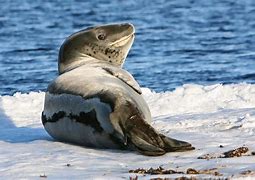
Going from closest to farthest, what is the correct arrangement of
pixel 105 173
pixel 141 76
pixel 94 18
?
pixel 105 173
pixel 141 76
pixel 94 18

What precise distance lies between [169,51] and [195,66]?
90.1 inches

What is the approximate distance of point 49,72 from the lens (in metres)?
15.5

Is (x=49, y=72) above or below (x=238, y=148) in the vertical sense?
below

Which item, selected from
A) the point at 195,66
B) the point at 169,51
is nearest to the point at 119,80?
the point at 195,66

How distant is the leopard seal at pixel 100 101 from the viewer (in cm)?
695

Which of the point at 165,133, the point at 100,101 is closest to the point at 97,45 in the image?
the point at 165,133

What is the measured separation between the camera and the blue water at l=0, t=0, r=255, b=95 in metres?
14.9

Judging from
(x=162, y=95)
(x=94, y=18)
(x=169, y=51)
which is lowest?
(x=94, y=18)

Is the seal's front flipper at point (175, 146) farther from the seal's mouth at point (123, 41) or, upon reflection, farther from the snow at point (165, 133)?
the seal's mouth at point (123, 41)

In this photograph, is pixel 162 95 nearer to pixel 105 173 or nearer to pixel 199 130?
pixel 199 130

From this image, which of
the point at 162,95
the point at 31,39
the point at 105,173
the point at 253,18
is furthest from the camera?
the point at 253,18

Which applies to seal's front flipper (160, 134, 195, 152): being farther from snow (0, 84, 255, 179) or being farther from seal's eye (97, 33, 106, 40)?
seal's eye (97, 33, 106, 40)

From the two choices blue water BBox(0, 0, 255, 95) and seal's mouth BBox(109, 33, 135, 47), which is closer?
seal's mouth BBox(109, 33, 135, 47)

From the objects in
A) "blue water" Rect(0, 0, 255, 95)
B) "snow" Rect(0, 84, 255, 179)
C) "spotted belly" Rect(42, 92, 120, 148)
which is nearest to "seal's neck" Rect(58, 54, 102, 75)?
"spotted belly" Rect(42, 92, 120, 148)
